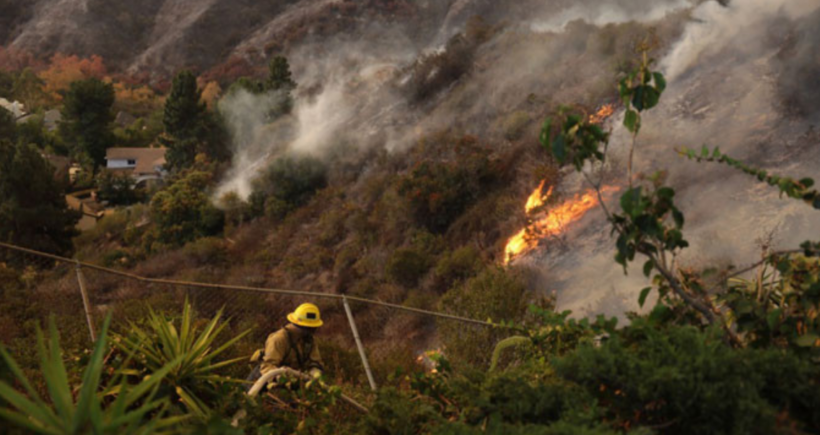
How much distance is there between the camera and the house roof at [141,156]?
41.4 m

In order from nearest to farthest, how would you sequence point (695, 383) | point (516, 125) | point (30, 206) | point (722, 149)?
1. point (695, 383)
2. point (722, 149)
3. point (516, 125)
4. point (30, 206)

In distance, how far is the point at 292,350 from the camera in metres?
5.64

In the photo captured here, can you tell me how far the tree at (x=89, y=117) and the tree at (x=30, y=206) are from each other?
52.7 ft

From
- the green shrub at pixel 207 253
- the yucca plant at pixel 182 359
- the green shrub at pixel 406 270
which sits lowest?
the green shrub at pixel 207 253

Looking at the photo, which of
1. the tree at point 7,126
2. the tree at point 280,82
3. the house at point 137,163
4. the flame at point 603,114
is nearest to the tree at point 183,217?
the tree at point 280,82

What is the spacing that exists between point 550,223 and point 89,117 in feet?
120

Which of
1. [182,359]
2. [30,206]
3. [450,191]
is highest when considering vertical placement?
[182,359]

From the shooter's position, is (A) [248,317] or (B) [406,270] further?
(B) [406,270]

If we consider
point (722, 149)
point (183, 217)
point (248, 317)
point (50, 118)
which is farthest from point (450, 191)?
point (50, 118)

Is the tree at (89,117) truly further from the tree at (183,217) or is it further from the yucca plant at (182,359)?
the yucca plant at (182,359)

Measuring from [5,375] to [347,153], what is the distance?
19815 mm

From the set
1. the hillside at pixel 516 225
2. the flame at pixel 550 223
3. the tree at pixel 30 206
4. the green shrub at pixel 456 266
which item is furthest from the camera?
the tree at pixel 30 206

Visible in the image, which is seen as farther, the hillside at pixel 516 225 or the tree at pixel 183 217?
the tree at pixel 183 217

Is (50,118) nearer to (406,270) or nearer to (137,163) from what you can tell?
(137,163)
